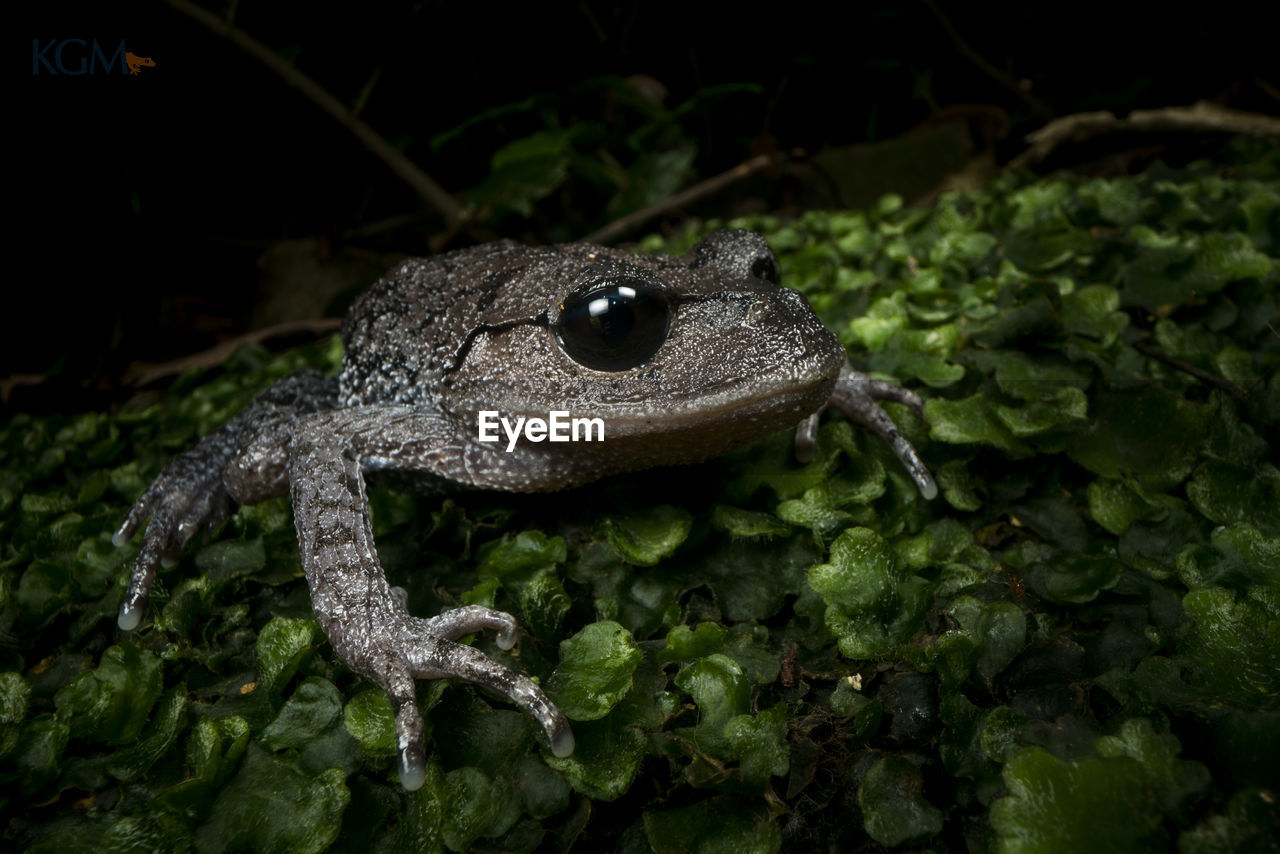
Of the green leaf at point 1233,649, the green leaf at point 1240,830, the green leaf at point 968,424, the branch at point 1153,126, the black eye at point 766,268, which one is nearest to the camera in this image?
the green leaf at point 1240,830

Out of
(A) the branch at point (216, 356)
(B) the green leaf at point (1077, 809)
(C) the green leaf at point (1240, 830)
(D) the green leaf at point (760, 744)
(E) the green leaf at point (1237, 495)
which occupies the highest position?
(C) the green leaf at point (1240, 830)

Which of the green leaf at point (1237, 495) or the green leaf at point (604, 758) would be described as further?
the green leaf at point (1237, 495)

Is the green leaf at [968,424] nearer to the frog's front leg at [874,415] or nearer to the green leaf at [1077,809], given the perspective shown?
the frog's front leg at [874,415]

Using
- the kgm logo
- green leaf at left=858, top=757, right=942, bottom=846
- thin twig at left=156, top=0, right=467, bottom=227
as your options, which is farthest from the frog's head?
the kgm logo

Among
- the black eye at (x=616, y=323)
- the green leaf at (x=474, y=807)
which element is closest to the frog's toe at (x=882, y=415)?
the black eye at (x=616, y=323)

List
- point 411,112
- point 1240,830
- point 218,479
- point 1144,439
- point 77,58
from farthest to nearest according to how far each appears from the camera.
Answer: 1. point 411,112
2. point 77,58
3. point 218,479
4. point 1144,439
5. point 1240,830

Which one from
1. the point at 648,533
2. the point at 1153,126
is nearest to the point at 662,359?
the point at 648,533

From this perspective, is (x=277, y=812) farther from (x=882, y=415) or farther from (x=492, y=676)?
(x=882, y=415)

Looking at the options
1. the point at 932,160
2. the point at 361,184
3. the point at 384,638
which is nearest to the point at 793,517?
the point at 384,638
